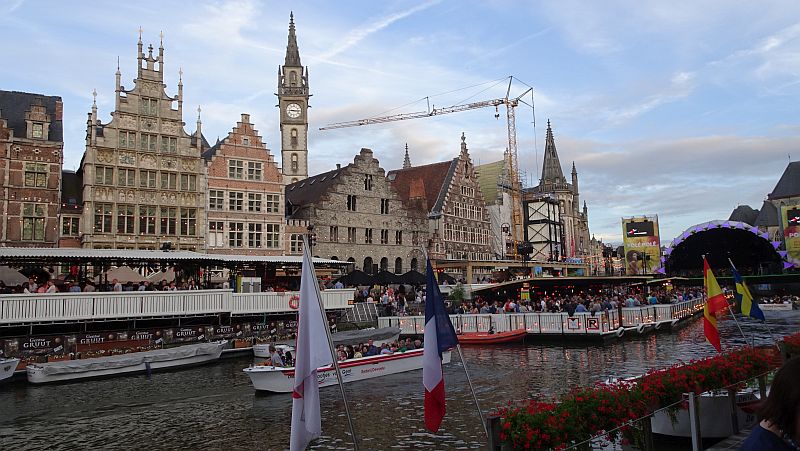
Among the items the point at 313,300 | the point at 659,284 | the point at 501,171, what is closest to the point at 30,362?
the point at 313,300

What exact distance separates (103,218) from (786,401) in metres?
43.4

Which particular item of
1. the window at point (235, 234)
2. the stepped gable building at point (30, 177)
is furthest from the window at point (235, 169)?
the stepped gable building at point (30, 177)

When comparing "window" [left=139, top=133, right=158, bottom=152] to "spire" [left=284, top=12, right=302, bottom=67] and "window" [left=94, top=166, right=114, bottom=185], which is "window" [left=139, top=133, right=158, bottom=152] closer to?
"window" [left=94, top=166, right=114, bottom=185]

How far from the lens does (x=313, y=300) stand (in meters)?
8.91

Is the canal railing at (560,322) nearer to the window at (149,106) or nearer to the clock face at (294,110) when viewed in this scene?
the window at (149,106)

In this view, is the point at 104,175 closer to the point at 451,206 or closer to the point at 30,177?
the point at 30,177

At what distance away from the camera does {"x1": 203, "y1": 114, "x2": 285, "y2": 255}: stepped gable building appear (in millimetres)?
45688

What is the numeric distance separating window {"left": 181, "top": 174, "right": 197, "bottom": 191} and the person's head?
4457 centimetres

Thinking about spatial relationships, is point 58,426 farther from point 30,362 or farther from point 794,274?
point 794,274

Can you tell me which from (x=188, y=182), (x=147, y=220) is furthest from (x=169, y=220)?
(x=188, y=182)

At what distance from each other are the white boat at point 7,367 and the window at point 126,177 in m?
20.8

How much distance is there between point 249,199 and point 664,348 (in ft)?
103

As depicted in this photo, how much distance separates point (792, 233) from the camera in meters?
79.2

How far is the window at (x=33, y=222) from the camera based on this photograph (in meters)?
38.8
